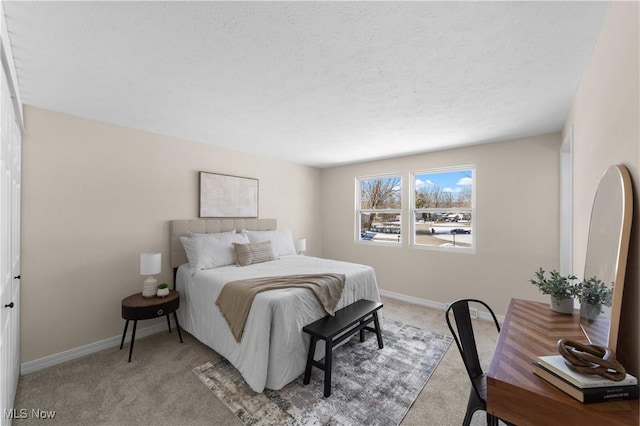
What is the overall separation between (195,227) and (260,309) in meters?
1.90

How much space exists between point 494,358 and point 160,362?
280cm

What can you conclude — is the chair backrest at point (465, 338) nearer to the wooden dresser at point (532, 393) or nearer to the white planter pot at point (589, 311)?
the wooden dresser at point (532, 393)

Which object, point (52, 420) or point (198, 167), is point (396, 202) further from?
point (52, 420)

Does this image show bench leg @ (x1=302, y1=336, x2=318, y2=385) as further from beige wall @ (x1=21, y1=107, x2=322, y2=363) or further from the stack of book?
beige wall @ (x1=21, y1=107, x2=322, y2=363)

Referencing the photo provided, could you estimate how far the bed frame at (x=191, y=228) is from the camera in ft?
10.9

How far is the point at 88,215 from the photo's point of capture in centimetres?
273

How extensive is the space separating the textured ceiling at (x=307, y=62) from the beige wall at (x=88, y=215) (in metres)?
0.31

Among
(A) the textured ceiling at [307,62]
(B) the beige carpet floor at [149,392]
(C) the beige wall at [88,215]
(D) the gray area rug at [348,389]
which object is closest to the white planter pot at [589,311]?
(B) the beige carpet floor at [149,392]

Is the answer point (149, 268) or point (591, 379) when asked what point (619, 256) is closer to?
point (591, 379)

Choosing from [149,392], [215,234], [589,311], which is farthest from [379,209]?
[149,392]

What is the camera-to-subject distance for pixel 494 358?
1156 millimetres

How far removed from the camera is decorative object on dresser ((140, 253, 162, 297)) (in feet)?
9.08

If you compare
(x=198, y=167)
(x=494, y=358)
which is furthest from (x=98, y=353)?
(x=494, y=358)

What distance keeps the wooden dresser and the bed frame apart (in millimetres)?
3380
